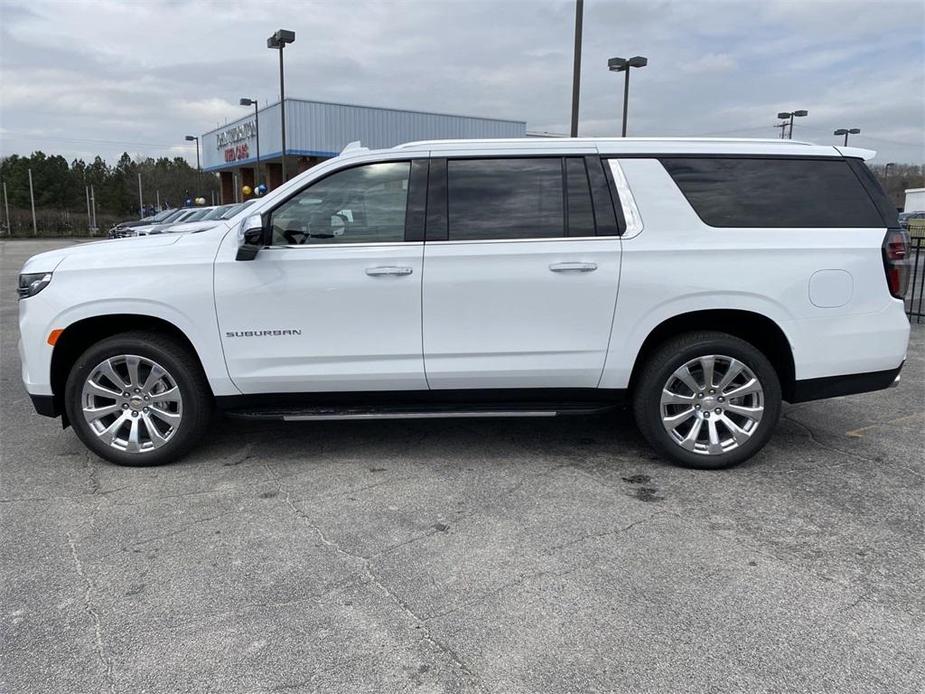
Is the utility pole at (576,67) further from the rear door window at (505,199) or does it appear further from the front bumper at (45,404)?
the front bumper at (45,404)

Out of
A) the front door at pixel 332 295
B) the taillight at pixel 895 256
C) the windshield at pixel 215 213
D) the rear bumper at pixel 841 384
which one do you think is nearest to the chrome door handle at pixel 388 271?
the front door at pixel 332 295

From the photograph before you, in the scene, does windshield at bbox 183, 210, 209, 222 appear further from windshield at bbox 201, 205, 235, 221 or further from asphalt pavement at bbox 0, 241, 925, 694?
asphalt pavement at bbox 0, 241, 925, 694

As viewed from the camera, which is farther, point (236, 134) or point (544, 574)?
point (236, 134)

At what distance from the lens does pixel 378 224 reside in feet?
14.3

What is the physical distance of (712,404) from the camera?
4.43m

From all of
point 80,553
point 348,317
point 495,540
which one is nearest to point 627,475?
point 495,540

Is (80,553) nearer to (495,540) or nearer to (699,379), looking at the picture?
(495,540)

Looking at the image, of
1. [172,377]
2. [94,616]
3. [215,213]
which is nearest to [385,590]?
[94,616]

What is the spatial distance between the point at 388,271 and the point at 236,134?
42.0m

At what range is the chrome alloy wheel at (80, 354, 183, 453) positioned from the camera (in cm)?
441

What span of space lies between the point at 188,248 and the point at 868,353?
423cm

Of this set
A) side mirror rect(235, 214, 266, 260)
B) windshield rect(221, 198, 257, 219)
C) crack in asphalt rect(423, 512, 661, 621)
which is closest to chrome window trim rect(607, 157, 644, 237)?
crack in asphalt rect(423, 512, 661, 621)

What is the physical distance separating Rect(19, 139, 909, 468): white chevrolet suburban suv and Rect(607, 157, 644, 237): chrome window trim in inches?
0.5

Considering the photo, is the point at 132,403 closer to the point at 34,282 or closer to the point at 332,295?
the point at 34,282
